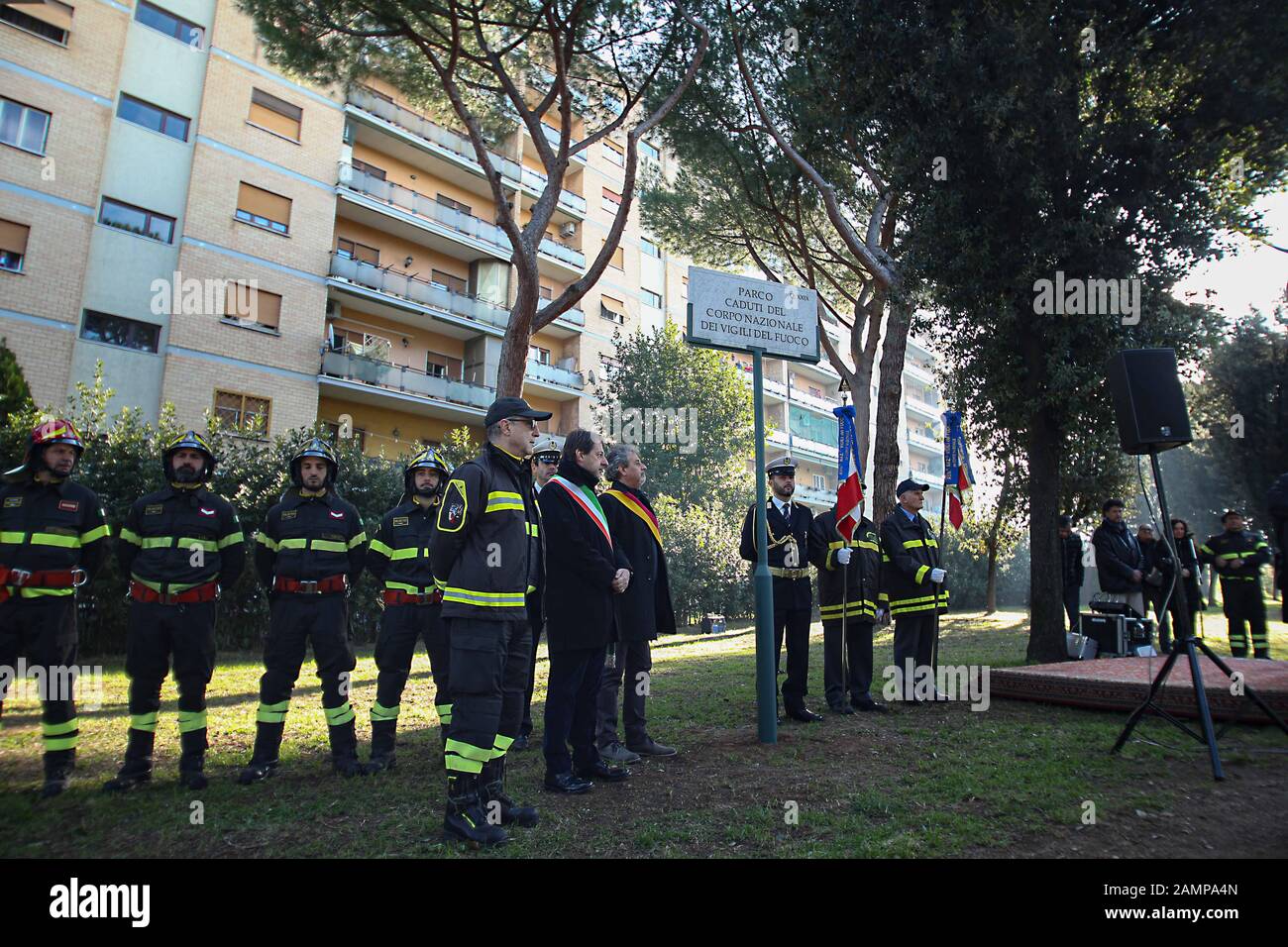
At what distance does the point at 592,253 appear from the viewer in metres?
33.2

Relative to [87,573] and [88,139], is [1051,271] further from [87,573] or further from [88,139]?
[88,139]


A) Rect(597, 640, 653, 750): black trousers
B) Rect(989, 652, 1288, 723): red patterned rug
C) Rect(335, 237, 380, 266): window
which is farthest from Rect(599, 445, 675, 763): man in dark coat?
Rect(335, 237, 380, 266): window

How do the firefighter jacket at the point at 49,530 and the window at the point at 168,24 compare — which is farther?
the window at the point at 168,24

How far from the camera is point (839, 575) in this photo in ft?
24.5

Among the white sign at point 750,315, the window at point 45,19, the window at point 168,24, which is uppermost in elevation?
the window at point 168,24

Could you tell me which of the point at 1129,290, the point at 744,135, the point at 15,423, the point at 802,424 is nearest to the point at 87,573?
the point at 15,423

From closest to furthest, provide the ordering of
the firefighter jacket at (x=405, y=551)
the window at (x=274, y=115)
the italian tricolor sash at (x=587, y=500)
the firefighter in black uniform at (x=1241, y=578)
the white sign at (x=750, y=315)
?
the italian tricolor sash at (x=587, y=500) < the firefighter jacket at (x=405, y=551) < the white sign at (x=750, y=315) < the firefighter in black uniform at (x=1241, y=578) < the window at (x=274, y=115)

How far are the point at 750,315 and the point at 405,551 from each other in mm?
3503

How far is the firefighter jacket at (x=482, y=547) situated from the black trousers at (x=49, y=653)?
2.81 metres

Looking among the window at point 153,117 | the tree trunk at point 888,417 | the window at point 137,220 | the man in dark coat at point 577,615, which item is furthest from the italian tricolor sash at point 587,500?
the window at point 153,117

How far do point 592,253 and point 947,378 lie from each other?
79.2ft

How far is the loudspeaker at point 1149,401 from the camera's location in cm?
520

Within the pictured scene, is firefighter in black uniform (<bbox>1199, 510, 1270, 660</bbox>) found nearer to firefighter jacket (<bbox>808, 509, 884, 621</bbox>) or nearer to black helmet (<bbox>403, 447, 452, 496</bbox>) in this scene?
firefighter jacket (<bbox>808, 509, 884, 621</bbox>)

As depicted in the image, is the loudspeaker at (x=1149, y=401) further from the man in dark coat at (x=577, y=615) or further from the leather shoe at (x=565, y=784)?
the leather shoe at (x=565, y=784)
